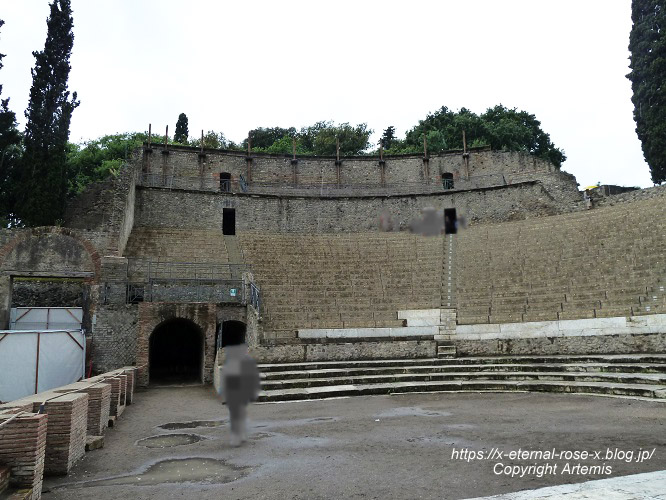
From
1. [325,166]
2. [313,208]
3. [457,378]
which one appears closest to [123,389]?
[457,378]

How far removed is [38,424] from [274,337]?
10861 millimetres

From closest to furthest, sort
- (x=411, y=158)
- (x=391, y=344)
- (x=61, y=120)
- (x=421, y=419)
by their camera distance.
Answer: (x=421, y=419)
(x=391, y=344)
(x=61, y=120)
(x=411, y=158)

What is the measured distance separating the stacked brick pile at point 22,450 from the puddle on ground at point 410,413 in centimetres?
639

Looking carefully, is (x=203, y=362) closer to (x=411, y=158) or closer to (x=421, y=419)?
(x=421, y=419)

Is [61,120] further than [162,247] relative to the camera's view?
Yes

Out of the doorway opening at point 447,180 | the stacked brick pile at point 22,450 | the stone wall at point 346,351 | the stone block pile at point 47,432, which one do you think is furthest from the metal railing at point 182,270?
the doorway opening at point 447,180

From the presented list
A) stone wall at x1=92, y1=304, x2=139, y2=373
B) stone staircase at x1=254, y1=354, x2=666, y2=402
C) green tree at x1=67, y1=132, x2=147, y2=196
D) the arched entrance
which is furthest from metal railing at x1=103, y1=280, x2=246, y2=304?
green tree at x1=67, y1=132, x2=147, y2=196

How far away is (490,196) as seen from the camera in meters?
28.4

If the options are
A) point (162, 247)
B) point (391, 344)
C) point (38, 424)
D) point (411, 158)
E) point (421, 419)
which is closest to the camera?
point (38, 424)

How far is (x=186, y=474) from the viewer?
20.2 ft

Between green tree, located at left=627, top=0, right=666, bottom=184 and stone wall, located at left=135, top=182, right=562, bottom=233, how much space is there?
1052cm

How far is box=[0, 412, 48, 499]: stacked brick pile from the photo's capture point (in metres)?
5.06

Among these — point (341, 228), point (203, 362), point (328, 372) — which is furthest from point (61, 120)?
point (328, 372)

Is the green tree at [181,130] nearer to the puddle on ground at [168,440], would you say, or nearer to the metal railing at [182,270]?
the metal railing at [182,270]
